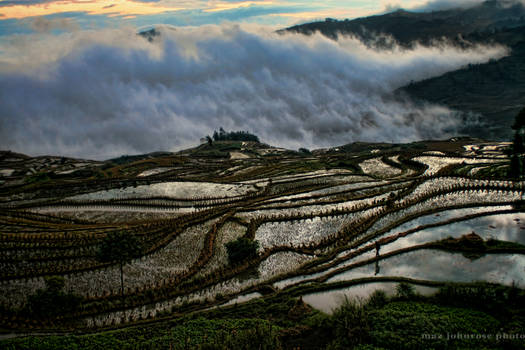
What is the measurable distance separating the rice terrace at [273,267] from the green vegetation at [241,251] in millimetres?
93

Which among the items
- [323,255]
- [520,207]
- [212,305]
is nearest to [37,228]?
[212,305]

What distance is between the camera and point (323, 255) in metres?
30.9

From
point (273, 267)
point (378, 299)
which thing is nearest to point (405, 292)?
point (378, 299)

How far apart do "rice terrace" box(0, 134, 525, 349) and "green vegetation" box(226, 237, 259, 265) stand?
0.09 metres

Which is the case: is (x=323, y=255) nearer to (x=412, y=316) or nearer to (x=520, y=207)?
(x=412, y=316)

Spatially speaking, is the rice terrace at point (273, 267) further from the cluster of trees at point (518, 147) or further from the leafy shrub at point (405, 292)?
the cluster of trees at point (518, 147)

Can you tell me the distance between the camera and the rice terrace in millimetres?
20312

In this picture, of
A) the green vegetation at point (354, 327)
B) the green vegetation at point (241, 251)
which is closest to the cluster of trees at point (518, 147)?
the green vegetation at point (354, 327)

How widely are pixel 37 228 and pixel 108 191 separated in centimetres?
2020

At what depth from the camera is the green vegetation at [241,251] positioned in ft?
102

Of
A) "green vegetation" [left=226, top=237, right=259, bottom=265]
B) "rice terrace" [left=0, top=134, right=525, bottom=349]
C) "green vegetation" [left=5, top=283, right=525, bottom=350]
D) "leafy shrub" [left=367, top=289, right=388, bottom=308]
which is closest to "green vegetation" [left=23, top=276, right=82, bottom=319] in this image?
"rice terrace" [left=0, top=134, right=525, bottom=349]

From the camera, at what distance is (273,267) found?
30.0 metres

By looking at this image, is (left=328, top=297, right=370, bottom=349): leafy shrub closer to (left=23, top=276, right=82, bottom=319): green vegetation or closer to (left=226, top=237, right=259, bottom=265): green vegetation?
(left=226, top=237, right=259, bottom=265): green vegetation

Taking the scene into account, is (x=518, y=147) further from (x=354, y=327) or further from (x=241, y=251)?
(x=354, y=327)
